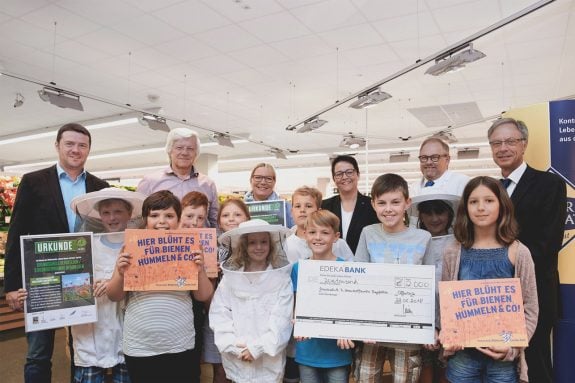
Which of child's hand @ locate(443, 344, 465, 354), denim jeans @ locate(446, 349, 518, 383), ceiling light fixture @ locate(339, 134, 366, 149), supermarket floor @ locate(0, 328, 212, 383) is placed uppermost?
ceiling light fixture @ locate(339, 134, 366, 149)

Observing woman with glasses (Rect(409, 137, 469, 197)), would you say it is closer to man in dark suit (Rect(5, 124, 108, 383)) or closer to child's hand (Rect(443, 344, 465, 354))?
child's hand (Rect(443, 344, 465, 354))

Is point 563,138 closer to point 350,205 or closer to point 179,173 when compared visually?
point 350,205

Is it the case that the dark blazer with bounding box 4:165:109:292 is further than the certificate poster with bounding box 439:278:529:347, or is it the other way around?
the dark blazer with bounding box 4:165:109:292

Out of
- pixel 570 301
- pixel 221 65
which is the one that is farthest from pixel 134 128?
pixel 570 301

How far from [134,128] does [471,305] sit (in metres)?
10.2

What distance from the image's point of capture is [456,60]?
4.51 m

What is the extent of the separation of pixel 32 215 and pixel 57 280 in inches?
23.1

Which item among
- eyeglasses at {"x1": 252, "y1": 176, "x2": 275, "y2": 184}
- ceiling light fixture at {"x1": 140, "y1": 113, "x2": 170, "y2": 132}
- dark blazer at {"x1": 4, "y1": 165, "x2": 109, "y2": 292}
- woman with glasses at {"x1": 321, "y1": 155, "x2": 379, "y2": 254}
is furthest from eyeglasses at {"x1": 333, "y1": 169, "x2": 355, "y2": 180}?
ceiling light fixture at {"x1": 140, "y1": 113, "x2": 170, "y2": 132}

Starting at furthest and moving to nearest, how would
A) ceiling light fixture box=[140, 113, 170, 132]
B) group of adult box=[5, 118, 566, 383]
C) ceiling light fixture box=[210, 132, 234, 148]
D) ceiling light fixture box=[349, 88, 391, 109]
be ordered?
ceiling light fixture box=[210, 132, 234, 148] → ceiling light fixture box=[140, 113, 170, 132] → ceiling light fixture box=[349, 88, 391, 109] → group of adult box=[5, 118, 566, 383]

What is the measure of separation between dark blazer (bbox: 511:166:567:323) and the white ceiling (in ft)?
10.1

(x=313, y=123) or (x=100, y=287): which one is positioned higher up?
(x=313, y=123)

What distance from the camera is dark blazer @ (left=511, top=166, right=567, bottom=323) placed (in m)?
1.99

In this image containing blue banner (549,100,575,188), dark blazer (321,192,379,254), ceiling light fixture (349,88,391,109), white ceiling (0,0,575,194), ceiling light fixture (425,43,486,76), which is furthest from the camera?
ceiling light fixture (349,88,391,109)

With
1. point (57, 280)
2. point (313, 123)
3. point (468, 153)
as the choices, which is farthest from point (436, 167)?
point (468, 153)
